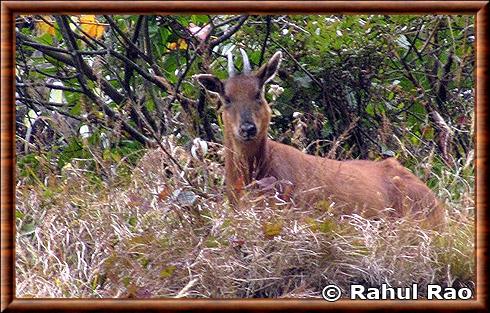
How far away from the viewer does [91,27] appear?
901 centimetres

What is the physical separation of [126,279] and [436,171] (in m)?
2.93

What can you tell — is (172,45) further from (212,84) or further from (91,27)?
(212,84)

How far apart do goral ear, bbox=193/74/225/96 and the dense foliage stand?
0.16 metres

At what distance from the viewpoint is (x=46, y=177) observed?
7.97 metres

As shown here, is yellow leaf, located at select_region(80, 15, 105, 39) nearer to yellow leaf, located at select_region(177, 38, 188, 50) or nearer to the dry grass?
yellow leaf, located at select_region(177, 38, 188, 50)

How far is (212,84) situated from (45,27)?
1.51 metres

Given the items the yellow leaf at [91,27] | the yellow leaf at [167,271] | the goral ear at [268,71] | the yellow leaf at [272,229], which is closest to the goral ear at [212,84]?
the goral ear at [268,71]

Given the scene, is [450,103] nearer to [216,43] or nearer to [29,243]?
[216,43]

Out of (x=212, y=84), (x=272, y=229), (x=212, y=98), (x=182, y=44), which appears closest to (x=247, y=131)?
(x=212, y=84)

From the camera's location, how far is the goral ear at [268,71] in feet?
27.7

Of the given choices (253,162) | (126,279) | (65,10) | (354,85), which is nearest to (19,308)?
(126,279)

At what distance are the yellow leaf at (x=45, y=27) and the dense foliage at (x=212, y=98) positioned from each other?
0.02m

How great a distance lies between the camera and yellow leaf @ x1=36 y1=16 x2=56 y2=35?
350 inches

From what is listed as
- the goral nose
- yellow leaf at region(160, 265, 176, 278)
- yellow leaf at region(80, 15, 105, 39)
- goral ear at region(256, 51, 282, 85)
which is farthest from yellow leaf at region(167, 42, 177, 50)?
yellow leaf at region(160, 265, 176, 278)
